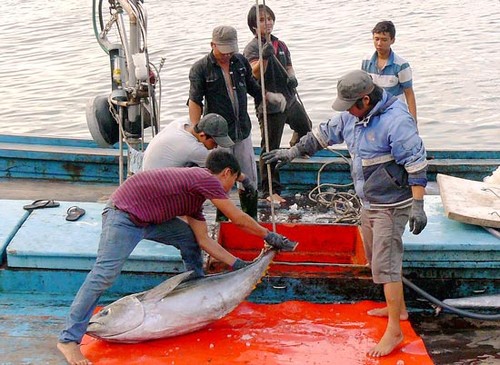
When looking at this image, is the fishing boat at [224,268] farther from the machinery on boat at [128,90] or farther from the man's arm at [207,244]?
the man's arm at [207,244]

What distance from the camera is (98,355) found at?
15.5ft

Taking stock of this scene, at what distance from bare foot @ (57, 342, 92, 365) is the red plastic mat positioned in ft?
0.28

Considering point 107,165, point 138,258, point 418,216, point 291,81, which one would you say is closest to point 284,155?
point 418,216

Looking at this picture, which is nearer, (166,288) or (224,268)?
(166,288)

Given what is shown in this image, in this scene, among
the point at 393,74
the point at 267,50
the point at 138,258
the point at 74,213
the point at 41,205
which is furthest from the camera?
the point at 267,50

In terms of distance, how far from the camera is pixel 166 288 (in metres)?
4.97

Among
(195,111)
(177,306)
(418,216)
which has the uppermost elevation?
(195,111)

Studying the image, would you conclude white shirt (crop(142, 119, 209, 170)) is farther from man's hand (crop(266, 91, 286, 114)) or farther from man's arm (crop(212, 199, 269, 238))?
man's hand (crop(266, 91, 286, 114))

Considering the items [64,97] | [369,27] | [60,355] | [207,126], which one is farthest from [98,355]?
[369,27]

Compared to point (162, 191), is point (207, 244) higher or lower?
lower

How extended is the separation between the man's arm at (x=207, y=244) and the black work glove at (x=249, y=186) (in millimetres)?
959

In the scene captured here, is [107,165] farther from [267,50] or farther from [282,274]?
[282,274]

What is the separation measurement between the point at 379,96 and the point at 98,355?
251 centimetres

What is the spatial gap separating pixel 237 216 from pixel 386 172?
1040 millimetres
